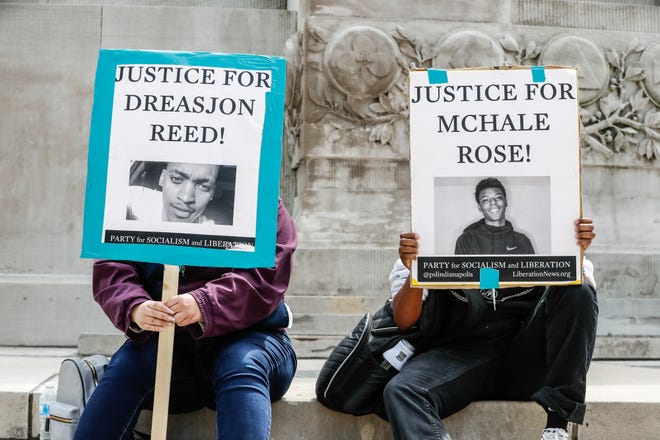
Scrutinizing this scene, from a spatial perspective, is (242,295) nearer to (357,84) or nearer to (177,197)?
(177,197)

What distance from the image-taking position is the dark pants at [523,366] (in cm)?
271

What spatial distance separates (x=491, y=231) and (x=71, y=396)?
1.61m

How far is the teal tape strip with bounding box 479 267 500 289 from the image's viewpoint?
269 centimetres

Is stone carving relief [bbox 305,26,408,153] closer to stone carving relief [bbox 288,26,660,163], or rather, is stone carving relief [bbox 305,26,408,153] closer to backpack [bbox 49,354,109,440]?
stone carving relief [bbox 288,26,660,163]

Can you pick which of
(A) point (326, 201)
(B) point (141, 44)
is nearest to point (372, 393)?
(A) point (326, 201)

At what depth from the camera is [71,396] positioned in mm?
2842

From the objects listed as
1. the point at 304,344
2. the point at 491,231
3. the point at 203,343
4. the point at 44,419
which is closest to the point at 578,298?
the point at 491,231

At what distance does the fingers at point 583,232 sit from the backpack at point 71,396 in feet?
5.85

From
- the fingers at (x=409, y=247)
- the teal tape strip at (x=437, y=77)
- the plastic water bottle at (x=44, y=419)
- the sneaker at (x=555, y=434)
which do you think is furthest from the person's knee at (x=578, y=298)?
the plastic water bottle at (x=44, y=419)

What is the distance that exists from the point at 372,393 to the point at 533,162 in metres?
1.05

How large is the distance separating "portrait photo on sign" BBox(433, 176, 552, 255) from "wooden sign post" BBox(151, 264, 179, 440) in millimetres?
910

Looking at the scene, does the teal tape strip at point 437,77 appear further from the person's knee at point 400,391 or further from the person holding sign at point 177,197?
the person's knee at point 400,391

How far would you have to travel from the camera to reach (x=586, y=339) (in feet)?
9.04

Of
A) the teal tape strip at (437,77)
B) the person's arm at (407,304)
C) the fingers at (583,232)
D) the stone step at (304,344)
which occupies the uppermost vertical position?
the teal tape strip at (437,77)
